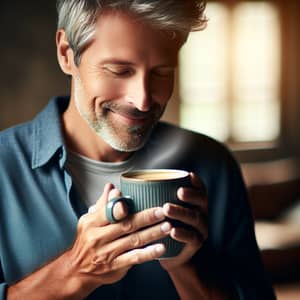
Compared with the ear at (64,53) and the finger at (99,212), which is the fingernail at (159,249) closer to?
the finger at (99,212)

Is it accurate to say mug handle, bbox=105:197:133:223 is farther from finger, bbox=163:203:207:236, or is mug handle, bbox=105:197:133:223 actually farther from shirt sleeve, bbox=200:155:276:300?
shirt sleeve, bbox=200:155:276:300

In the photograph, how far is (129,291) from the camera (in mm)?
470

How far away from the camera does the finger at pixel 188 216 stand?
37cm

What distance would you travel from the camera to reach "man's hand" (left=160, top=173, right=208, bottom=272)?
0.38m

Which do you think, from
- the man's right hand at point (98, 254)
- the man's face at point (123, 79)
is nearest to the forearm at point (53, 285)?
the man's right hand at point (98, 254)

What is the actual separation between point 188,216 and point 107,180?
104 mm

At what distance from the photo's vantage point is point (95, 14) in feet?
1.34

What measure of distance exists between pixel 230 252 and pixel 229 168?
0.08 meters

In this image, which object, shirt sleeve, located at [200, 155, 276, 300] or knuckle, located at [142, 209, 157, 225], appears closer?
knuckle, located at [142, 209, 157, 225]

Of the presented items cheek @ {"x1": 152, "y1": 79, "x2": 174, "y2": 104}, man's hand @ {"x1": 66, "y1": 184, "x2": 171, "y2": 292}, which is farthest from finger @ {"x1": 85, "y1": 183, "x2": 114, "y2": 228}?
cheek @ {"x1": 152, "y1": 79, "x2": 174, "y2": 104}

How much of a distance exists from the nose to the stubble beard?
0.02 metres

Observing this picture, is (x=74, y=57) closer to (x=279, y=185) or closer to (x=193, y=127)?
(x=193, y=127)

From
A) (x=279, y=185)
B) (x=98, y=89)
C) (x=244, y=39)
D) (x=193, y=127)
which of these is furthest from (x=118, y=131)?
(x=279, y=185)

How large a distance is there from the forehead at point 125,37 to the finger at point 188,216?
0.13 m
